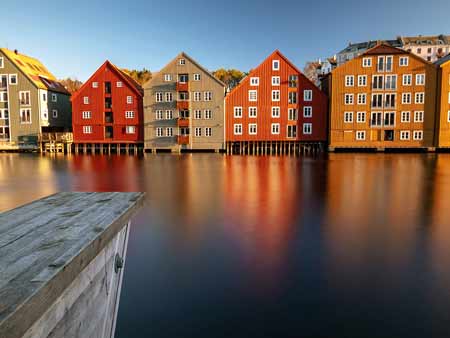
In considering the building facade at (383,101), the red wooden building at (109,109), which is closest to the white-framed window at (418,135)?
the building facade at (383,101)

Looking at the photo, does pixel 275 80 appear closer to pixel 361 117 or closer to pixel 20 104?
pixel 361 117

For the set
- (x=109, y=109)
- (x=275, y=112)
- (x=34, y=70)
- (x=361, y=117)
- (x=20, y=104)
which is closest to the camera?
(x=361, y=117)

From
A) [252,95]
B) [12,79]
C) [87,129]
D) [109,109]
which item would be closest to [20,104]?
[12,79]

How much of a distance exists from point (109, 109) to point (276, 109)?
22953 millimetres

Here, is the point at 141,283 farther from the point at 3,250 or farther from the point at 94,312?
the point at 3,250

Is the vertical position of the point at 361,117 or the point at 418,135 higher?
the point at 361,117

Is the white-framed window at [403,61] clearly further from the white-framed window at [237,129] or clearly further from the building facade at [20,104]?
the building facade at [20,104]

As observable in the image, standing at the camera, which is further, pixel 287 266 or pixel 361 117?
pixel 361 117

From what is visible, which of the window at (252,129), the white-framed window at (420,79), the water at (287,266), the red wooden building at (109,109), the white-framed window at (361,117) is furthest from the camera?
the red wooden building at (109,109)

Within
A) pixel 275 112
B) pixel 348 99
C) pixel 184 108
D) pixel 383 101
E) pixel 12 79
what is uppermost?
pixel 12 79

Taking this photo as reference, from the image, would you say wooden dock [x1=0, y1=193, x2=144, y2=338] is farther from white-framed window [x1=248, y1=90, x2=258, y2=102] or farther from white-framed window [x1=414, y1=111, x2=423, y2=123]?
white-framed window [x1=414, y1=111, x2=423, y2=123]

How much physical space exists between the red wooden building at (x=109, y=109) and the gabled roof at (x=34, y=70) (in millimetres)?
6950

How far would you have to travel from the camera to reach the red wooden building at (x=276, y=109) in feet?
151

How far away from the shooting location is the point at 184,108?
47062 millimetres
